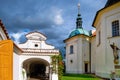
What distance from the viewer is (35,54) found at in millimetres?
25672

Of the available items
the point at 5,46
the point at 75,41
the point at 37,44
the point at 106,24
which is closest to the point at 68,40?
the point at 75,41

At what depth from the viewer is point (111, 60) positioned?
1061 inches

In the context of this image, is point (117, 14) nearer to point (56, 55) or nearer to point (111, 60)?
point (111, 60)

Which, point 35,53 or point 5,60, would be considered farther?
point 35,53

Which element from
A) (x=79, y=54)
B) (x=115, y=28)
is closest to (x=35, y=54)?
(x=115, y=28)

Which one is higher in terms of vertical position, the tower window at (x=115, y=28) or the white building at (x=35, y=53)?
the tower window at (x=115, y=28)

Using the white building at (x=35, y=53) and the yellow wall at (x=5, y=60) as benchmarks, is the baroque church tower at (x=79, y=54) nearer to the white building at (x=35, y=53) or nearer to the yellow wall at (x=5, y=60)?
the white building at (x=35, y=53)

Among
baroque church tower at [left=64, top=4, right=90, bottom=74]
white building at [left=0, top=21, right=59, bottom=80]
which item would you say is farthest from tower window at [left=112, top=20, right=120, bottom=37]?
baroque church tower at [left=64, top=4, right=90, bottom=74]

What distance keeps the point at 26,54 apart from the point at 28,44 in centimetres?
616

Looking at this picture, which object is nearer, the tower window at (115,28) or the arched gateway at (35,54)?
the arched gateway at (35,54)

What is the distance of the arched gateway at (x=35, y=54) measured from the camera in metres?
25.2

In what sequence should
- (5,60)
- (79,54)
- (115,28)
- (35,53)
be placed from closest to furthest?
(5,60), (35,53), (115,28), (79,54)

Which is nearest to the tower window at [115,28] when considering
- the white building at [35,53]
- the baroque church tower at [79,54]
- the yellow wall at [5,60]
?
the white building at [35,53]

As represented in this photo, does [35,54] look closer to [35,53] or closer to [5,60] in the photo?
[35,53]
